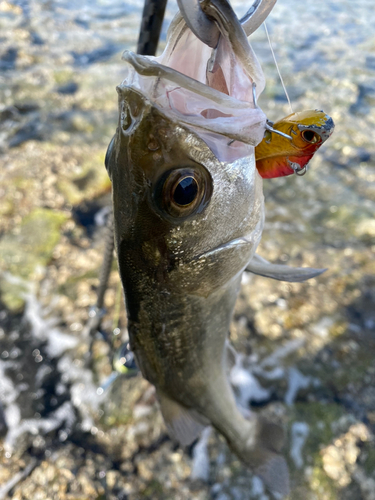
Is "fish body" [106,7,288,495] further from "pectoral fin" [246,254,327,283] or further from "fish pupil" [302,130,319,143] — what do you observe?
"fish pupil" [302,130,319,143]

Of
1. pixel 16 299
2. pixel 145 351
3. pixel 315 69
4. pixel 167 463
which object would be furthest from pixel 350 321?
pixel 315 69

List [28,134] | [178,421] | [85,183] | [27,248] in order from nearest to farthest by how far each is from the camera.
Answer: [178,421], [27,248], [85,183], [28,134]

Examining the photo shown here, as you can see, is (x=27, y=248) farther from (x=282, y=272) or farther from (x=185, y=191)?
(x=185, y=191)

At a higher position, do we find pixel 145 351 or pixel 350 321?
pixel 145 351

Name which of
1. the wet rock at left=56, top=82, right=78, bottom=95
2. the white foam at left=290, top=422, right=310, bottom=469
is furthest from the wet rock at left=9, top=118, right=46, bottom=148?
the white foam at left=290, top=422, right=310, bottom=469

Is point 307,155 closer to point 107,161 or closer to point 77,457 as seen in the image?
point 107,161

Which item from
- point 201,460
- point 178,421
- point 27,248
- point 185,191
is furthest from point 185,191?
point 27,248
